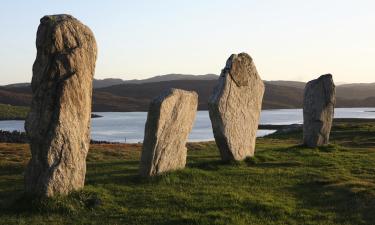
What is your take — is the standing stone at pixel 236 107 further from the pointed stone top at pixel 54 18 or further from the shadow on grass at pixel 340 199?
the pointed stone top at pixel 54 18

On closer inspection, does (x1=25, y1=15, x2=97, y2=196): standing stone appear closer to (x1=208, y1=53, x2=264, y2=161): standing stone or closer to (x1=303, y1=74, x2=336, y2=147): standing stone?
(x1=208, y1=53, x2=264, y2=161): standing stone

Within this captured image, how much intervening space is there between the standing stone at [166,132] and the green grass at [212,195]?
0.52m

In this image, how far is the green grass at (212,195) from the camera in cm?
1373

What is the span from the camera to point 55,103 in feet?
47.3

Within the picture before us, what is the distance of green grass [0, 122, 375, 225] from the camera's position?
13727 mm

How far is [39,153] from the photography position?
1451cm

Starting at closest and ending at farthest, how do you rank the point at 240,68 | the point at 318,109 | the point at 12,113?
the point at 240,68
the point at 318,109
the point at 12,113

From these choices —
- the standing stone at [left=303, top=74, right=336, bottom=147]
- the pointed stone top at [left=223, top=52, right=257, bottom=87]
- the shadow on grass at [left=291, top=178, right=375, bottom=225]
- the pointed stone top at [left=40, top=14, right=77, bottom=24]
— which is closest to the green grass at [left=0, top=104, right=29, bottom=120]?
the standing stone at [left=303, top=74, right=336, bottom=147]

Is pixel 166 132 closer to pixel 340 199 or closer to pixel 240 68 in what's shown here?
pixel 240 68

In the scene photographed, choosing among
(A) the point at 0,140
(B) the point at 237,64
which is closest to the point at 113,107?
(A) the point at 0,140

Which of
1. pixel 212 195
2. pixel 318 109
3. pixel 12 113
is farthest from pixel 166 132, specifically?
pixel 12 113

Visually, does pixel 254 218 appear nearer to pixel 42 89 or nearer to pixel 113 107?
pixel 42 89

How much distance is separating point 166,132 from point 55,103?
5210mm

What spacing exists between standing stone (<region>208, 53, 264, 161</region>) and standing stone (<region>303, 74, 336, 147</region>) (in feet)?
19.4
